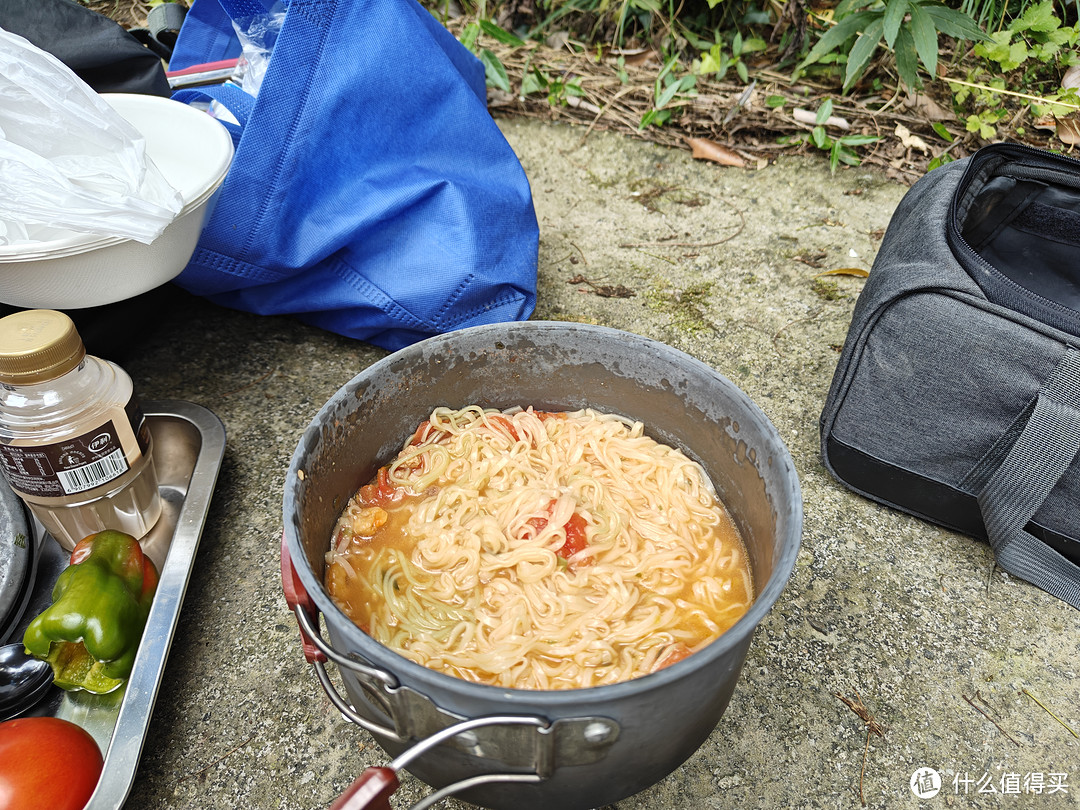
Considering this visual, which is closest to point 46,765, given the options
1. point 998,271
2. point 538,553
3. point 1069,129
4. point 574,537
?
point 538,553

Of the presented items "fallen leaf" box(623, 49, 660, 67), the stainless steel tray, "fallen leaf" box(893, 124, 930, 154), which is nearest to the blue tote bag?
the stainless steel tray

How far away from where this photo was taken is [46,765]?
1.82 meters

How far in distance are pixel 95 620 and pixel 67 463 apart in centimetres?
48

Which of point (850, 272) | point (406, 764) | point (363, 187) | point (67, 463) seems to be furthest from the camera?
point (850, 272)

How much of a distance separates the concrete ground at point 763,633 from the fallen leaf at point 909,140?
4.37 ft

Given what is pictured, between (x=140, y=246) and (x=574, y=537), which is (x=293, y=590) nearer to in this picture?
(x=574, y=537)

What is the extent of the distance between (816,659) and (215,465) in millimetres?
2242

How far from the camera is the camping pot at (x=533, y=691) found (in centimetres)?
138

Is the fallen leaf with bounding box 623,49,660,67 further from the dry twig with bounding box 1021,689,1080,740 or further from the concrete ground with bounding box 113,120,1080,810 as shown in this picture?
the dry twig with bounding box 1021,689,1080,740

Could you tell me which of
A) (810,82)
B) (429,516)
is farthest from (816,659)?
(810,82)

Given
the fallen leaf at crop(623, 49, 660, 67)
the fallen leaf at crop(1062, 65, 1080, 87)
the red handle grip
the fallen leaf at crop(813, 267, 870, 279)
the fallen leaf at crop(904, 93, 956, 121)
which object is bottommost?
the fallen leaf at crop(813, 267, 870, 279)

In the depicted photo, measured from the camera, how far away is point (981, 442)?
252cm

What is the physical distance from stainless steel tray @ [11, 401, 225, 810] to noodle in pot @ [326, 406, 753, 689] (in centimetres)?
61

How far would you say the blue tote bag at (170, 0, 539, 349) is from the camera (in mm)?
2850
